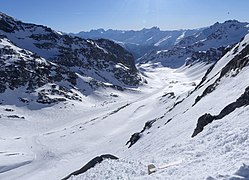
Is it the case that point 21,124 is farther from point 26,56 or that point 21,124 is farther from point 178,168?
point 178,168

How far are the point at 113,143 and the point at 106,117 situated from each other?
22164 mm

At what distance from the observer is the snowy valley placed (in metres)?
16.3

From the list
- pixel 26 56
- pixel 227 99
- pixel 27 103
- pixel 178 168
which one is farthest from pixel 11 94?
pixel 178 168

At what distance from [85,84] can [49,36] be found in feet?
174

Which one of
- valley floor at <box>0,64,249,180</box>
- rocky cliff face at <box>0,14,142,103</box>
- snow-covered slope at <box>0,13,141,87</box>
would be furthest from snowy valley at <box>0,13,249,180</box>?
snow-covered slope at <box>0,13,141,87</box>

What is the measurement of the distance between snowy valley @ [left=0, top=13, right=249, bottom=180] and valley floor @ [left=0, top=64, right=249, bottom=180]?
0.26 feet

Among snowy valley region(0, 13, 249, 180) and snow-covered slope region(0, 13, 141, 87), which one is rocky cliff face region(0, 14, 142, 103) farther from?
snowy valley region(0, 13, 249, 180)

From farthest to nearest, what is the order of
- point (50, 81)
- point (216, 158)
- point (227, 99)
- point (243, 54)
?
point (50, 81) → point (243, 54) → point (227, 99) → point (216, 158)

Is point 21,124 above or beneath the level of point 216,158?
above

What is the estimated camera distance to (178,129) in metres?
28.2

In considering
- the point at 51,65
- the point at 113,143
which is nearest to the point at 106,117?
the point at 113,143

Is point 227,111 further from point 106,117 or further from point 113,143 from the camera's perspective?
point 106,117

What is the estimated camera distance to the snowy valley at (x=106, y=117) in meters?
16.3

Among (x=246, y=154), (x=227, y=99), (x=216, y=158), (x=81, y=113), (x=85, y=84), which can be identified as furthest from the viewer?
(x=85, y=84)
